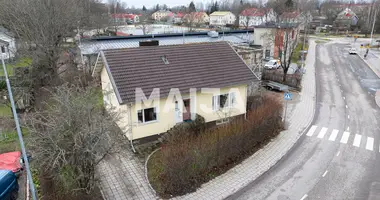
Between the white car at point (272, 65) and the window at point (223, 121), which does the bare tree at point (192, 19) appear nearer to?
the white car at point (272, 65)

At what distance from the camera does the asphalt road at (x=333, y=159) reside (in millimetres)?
10789

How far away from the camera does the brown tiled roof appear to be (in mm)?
13773

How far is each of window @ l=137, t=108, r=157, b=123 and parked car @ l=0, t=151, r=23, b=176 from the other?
5.67 metres

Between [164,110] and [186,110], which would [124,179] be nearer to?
[164,110]

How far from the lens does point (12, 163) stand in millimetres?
11477

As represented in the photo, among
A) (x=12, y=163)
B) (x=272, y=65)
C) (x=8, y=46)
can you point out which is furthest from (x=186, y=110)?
(x=8, y=46)

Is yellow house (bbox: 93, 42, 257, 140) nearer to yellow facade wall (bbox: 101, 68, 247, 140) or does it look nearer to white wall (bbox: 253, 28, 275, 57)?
yellow facade wall (bbox: 101, 68, 247, 140)

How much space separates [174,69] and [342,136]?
36.8ft

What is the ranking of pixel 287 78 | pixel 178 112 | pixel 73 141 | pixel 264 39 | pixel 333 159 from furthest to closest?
pixel 264 39 → pixel 287 78 → pixel 178 112 → pixel 333 159 → pixel 73 141

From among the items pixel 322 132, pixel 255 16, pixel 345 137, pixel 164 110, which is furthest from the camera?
pixel 255 16

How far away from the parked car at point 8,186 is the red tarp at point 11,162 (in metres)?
1.25

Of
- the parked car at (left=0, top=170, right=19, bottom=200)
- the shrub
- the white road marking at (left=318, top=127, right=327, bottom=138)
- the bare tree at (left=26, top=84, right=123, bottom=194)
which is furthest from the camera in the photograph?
the white road marking at (left=318, top=127, right=327, bottom=138)

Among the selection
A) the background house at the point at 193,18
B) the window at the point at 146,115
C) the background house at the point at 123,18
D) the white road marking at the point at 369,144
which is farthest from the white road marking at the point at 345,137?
the background house at the point at 193,18

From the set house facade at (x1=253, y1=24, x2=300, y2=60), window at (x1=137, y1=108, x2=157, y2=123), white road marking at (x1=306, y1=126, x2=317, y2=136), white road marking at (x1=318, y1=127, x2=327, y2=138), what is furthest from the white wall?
window at (x1=137, y1=108, x2=157, y2=123)
